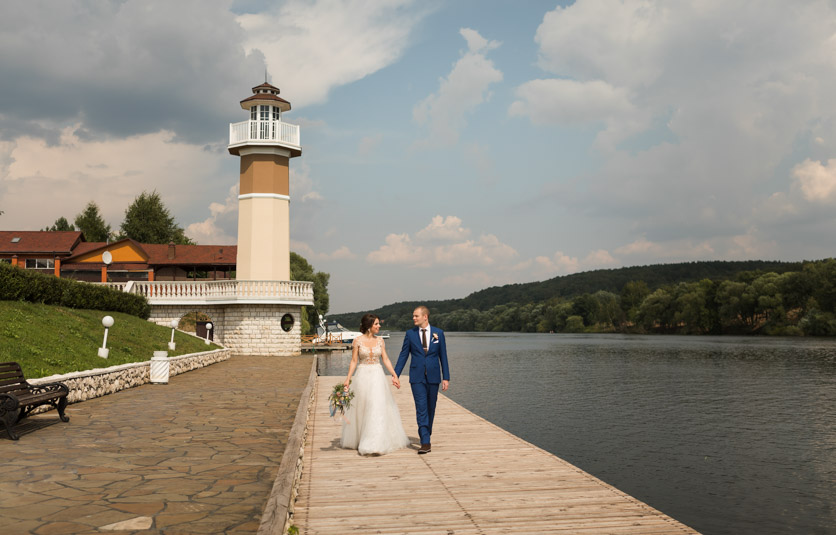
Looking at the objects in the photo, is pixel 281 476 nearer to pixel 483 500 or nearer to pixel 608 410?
pixel 483 500

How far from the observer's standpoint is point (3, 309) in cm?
1856

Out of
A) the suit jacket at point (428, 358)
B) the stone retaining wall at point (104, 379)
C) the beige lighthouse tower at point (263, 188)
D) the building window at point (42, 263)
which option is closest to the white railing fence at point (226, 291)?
the beige lighthouse tower at point (263, 188)

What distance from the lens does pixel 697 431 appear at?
19.1 metres

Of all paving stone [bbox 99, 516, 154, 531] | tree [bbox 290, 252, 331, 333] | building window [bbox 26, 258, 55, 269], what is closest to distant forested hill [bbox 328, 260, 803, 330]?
tree [bbox 290, 252, 331, 333]

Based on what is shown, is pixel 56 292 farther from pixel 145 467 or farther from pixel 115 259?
pixel 115 259

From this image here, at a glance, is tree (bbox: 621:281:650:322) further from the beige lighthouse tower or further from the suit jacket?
the suit jacket

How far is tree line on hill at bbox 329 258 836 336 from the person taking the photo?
8369 cm

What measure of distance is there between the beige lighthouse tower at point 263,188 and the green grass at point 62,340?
10.3 m

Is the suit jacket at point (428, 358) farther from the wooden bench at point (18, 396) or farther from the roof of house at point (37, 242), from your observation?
the roof of house at point (37, 242)

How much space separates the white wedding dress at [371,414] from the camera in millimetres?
9312

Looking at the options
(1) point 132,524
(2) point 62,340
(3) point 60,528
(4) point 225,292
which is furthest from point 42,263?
(1) point 132,524

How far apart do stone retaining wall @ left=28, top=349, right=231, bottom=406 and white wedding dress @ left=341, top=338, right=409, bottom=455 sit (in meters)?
7.20

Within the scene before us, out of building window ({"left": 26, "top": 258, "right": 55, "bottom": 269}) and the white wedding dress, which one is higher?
building window ({"left": 26, "top": 258, "right": 55, "bottom": 269})

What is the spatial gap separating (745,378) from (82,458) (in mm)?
32801
